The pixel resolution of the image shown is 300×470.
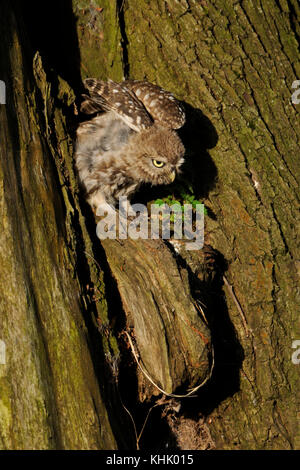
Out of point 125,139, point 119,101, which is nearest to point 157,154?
point 125,139

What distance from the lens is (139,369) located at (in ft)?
11.7

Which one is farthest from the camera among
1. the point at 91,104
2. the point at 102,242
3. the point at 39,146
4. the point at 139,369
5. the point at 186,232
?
the point at 91,104

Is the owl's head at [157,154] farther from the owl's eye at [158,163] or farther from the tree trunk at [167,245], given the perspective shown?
the tree trunk at [167,245]

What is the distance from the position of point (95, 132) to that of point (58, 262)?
1650 mm

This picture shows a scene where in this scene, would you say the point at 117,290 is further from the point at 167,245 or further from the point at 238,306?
the point at 238,306

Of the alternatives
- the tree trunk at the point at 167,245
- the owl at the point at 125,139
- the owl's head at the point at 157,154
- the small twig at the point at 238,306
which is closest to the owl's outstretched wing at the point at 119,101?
the owl at the point at 125,139

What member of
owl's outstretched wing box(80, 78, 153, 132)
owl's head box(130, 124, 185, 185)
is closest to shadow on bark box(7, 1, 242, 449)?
owl's head box(130, 124, 185, 185)

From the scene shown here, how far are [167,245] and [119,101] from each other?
1297 millimetres

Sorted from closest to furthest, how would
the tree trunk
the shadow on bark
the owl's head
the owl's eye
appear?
the tree trunk → the shadow on bark → the owl's head → the owl's eye

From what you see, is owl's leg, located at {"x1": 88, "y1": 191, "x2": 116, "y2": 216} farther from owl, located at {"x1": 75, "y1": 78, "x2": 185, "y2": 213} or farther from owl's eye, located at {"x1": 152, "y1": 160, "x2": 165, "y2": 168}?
owl's eye, located at {"x1": 152, "y1": 160, "x2": 165, "y2": 168}

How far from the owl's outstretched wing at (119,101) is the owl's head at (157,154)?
10cm

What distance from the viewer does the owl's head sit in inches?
167

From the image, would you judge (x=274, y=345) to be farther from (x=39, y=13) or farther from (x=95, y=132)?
(x=39, y=13)
